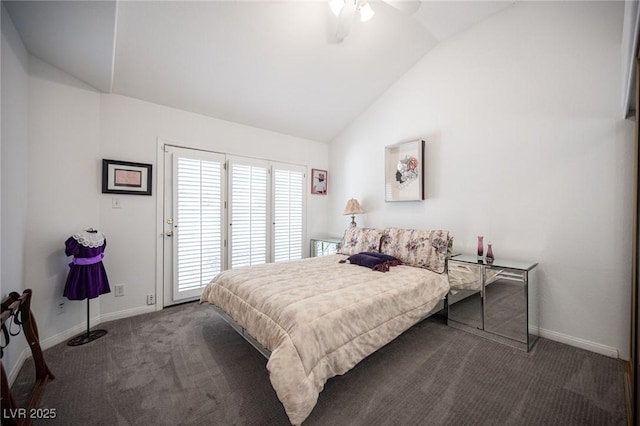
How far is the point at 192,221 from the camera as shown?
11.0 feet

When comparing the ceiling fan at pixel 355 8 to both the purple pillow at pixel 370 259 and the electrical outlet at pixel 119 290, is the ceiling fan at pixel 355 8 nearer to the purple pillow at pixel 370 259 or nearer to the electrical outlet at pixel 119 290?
the purple pillow at pixel 370 259

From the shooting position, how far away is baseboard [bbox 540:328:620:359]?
214 centimetres

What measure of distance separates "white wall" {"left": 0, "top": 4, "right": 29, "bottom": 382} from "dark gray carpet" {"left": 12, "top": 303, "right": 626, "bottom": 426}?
0.62 metres

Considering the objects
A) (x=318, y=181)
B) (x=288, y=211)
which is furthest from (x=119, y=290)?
(x=318, y=181)

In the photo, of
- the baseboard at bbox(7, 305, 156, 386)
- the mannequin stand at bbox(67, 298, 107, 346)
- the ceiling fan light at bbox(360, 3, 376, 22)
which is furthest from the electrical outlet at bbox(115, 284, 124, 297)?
the ceiling fan light at bbox(360, 3, 376, 22)

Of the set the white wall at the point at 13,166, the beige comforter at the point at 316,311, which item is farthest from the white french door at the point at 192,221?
the white wall at the point at 13,166

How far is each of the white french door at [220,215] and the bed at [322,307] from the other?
3.17ft

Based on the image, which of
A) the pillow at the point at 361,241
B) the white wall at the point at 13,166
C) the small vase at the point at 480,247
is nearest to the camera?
the white wall at the point at 13,166

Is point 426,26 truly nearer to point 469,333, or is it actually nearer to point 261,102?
point 261,102

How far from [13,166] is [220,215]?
1948 millimetres

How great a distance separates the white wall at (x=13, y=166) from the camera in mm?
1727

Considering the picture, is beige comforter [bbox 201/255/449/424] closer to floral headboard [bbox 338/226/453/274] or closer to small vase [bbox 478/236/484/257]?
floral headboard [bbox 338/226/453/274]

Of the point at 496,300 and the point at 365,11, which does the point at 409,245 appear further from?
the point at 365,11

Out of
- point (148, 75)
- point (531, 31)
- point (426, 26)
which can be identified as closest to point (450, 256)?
point (531, 31)
